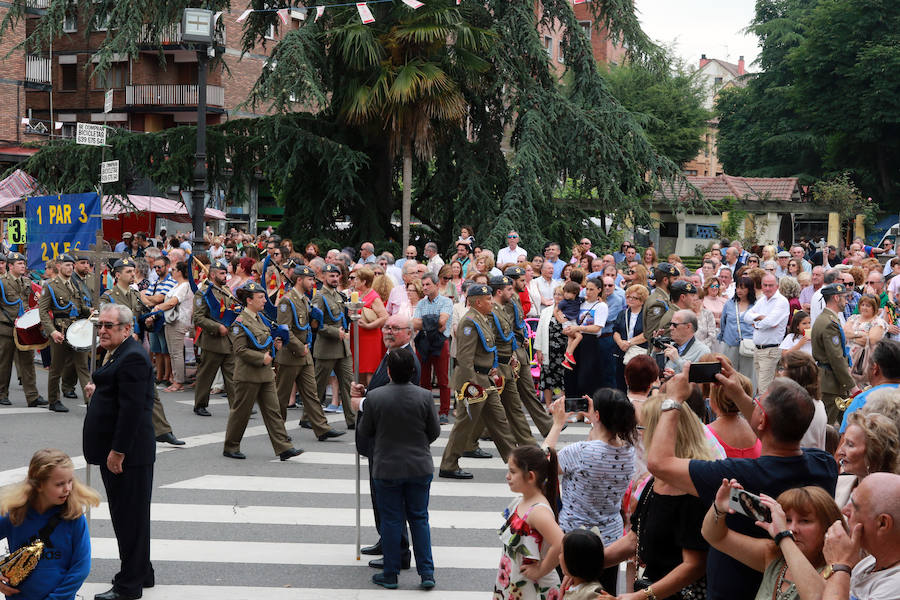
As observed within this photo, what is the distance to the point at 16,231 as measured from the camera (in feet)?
46.8

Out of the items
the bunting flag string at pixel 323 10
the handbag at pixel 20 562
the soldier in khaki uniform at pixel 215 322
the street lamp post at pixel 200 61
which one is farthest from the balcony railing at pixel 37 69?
the handbag at pixel 20 562

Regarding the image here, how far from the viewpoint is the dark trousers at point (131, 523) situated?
664 cm

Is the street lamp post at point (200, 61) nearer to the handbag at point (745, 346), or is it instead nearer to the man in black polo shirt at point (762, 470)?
the handbag at point (745, 346)

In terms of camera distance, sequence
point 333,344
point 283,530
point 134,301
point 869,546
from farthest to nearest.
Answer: point 134,301, point 333,344, point 283,530, point 869,546

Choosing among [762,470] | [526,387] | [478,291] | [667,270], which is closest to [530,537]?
[762,470]

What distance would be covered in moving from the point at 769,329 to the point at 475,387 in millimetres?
4173

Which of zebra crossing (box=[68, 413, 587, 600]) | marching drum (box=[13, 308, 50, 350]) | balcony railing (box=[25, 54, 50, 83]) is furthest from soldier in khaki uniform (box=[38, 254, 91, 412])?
balcony railing (box=[25, 54, 50, 83])

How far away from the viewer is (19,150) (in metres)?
41.0

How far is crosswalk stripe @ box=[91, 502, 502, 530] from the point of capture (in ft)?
27.9

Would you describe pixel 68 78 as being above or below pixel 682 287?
above

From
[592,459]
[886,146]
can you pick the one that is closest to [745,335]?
[592,459]

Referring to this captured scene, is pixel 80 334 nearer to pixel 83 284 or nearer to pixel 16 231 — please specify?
pixel 83 284

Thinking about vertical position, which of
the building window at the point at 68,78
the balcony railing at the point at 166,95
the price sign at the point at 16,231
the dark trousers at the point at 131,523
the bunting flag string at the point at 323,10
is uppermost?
the building window at the point at 68,78

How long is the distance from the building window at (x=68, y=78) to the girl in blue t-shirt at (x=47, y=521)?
4586cm
